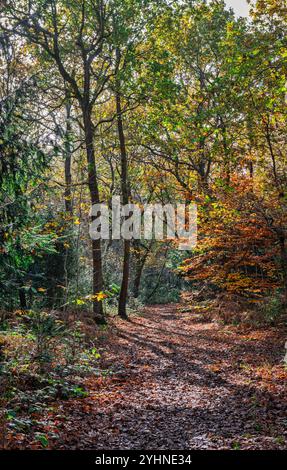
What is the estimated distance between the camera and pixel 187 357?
1114cm

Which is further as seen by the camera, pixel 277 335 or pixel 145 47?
pixel 145 47

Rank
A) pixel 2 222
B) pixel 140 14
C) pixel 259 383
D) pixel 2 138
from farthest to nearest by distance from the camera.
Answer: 1. pixel 140 14
2. pixel 259 383
3. pixel 2 222
4. pixel 2 138

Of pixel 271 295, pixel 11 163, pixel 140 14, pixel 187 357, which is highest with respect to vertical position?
pixel 140 14

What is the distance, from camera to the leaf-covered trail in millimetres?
5523

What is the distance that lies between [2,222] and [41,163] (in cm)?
120

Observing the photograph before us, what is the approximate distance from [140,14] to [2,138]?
34.8 feet

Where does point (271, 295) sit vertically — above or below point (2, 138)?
below

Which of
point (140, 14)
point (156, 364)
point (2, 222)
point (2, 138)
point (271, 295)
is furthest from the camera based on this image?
point (271, 295)

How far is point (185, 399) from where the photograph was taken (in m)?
7.50

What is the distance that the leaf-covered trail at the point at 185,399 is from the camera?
217 inches
